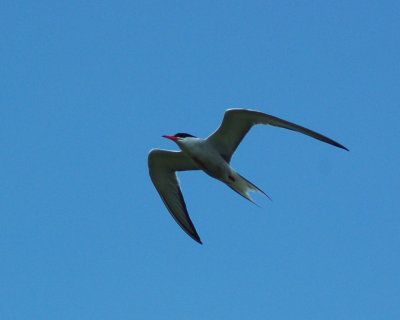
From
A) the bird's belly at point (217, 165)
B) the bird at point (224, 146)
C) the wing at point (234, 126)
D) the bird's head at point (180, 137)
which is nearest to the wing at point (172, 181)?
the bird at point (224, 146)

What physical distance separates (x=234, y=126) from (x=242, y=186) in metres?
1.04

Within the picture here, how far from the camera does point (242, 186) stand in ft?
42.8

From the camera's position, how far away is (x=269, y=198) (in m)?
12.0

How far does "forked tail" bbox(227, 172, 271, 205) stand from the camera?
12906mm

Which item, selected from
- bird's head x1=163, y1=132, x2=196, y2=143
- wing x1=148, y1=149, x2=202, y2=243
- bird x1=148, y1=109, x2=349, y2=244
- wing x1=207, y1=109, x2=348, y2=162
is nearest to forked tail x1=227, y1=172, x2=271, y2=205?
bird x1=148, y1=109, x2=349, y2=244

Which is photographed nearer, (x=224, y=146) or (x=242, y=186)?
(x=242, y=186)

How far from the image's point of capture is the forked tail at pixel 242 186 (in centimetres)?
1291

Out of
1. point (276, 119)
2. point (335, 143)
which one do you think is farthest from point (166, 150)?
point (335, 143)

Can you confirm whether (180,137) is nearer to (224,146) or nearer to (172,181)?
(224,146)

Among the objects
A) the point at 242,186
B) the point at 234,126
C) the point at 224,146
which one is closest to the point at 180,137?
the point at 224,146

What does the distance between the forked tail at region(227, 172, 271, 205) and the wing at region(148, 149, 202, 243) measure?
139 centimetres

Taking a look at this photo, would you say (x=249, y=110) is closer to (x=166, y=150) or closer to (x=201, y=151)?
(x=201, y=151)

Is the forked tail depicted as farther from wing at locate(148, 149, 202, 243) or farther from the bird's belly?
wing at locate(148, 149, 202, 243)

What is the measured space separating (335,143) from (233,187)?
233 cm
